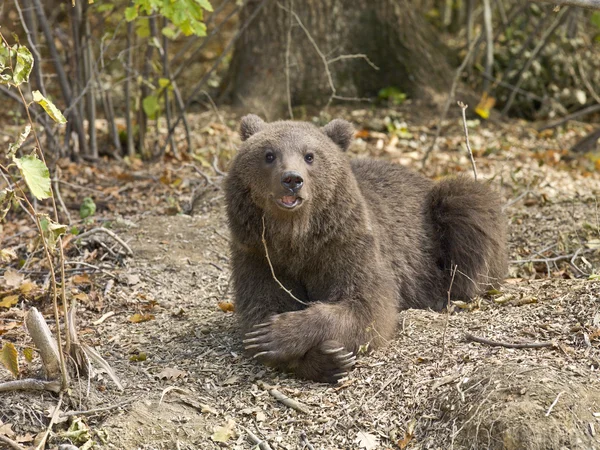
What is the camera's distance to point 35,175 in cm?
386

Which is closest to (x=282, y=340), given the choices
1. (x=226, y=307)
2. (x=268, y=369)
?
(x=268, y=369)

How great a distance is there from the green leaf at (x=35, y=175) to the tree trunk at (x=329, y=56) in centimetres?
641

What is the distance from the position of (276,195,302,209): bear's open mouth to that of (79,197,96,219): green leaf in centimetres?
347

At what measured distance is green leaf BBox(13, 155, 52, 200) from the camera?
3797 mm

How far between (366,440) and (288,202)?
1.47m

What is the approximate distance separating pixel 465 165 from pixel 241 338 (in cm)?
497

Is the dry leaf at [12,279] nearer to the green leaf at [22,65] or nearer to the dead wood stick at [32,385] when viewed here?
the dead wood stick at [32,385]

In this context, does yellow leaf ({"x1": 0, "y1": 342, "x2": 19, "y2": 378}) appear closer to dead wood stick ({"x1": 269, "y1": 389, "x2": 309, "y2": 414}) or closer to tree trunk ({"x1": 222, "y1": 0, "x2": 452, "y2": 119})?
dead wood stick ({"x1": 269, "y1": 389, "x2": 309, "y2": 414})

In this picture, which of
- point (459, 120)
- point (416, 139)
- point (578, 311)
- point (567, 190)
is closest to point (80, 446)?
point (578, 311)

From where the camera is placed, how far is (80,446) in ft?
13.5

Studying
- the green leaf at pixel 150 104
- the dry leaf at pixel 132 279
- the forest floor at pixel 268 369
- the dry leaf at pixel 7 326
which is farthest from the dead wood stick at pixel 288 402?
the green leaf at pixel 150 104

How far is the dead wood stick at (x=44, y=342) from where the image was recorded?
4.29m

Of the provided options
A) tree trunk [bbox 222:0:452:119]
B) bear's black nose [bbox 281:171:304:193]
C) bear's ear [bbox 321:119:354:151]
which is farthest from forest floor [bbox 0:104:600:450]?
tree trunk [bbox 222:0:452:119]

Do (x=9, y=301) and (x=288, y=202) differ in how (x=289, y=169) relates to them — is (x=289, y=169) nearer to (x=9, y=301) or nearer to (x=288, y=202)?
(x=288, y=202)
